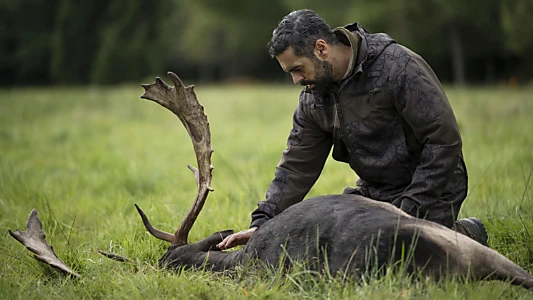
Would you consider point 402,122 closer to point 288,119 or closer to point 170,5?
point 288,119

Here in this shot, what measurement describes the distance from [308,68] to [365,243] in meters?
1.17

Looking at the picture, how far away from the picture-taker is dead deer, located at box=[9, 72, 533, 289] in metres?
3.18

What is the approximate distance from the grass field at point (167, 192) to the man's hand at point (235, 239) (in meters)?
0.28

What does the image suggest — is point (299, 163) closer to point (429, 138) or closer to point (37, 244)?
point (429, 138)

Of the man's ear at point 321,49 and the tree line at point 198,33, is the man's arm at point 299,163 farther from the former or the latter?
the tree line at point 198,33

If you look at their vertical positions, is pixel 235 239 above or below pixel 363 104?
below

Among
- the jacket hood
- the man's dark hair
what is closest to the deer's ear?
the man's dark hair

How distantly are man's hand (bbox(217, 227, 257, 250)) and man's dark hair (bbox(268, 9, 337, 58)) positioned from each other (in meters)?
1.13

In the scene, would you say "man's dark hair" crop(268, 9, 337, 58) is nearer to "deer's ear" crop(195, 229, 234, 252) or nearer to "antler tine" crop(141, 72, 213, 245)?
"antler tine" crop(141, 72, 213, 245)

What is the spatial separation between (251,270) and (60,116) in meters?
12.6

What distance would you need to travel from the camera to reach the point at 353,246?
129 inches

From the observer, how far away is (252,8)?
125 ft

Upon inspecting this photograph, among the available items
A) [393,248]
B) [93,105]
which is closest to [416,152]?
[393,248]

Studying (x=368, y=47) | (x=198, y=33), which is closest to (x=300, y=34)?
(x=368, y=47)
